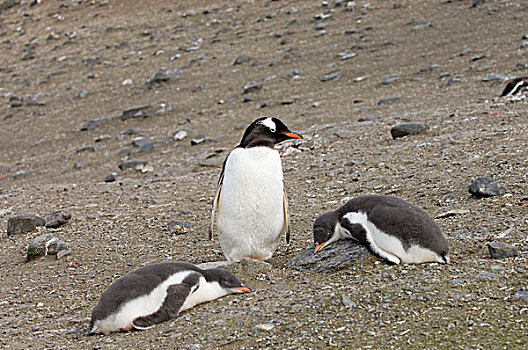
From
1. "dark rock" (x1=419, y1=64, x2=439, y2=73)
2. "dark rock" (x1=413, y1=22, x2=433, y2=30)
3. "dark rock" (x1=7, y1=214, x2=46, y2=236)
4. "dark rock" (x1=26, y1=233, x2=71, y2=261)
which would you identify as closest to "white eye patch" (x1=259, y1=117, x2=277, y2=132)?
"dark rock" (x1=26, y1=233, x2=71, y2=261)

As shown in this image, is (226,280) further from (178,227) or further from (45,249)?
(45,249)

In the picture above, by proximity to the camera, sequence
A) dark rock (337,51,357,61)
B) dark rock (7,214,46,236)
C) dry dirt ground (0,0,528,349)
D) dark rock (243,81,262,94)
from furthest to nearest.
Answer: dark rock (337,51,357,61) → dark rock (243,81,262,94) → dark rock (7,214,46,236) → dry dirt ground (0,0,528,349)

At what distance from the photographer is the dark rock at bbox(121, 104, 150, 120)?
1323 cm

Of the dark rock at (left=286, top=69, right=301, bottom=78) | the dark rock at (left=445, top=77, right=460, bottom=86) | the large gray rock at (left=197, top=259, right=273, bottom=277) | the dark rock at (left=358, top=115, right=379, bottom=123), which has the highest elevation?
the large gray rock at (left=197, top=259, right=273, bottom=277)

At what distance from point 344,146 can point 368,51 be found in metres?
5.39

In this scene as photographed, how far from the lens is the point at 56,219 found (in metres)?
6.96

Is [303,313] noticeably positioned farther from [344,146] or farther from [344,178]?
[344,146]

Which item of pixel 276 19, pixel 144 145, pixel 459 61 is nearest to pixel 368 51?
pixel 459 61

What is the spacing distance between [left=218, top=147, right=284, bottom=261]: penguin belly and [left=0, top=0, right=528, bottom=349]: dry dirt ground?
0.90ft

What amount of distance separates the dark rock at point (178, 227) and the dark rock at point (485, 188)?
270cm

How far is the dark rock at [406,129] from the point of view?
27.2ft

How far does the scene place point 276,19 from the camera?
16656 millimetres

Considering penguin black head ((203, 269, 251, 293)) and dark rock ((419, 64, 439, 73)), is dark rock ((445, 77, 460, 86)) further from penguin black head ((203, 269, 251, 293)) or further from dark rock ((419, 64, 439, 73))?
penguin black head ((203, 269, 251, 293))

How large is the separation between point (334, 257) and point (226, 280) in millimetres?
753
